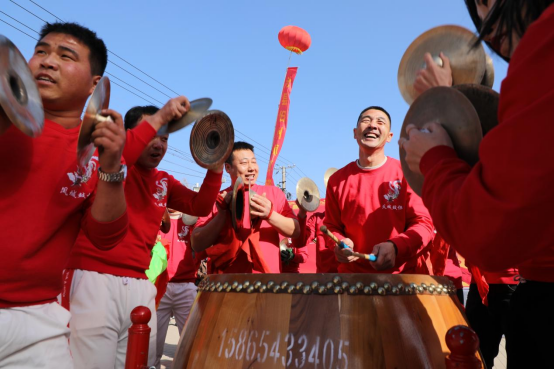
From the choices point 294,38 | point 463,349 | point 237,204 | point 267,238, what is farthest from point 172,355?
point 294,38

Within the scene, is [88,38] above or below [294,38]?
below

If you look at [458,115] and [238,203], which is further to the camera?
[238,203]

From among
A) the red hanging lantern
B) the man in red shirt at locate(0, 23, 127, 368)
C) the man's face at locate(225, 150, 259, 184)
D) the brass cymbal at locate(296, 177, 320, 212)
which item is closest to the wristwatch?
the man in red shirt at locate(0, 23, 127, 368)

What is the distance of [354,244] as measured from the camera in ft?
9.25

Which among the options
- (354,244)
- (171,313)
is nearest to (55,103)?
(354,244)

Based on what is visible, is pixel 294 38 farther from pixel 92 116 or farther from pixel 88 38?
pixel 92 116

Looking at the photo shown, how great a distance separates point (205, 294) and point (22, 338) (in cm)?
61

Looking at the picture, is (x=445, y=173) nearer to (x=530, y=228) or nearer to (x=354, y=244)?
(x=530, y=228)

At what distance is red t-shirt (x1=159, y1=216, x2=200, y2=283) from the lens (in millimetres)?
4871

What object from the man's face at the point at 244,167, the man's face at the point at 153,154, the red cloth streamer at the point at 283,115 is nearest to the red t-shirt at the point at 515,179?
the man's face at the point at 153,154

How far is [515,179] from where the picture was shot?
707 millimetres

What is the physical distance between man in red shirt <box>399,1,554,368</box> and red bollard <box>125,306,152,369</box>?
34.9 inches

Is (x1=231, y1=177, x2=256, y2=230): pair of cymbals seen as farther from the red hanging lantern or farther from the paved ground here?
the red hanging lantern

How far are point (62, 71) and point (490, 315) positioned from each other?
10.3 feet
